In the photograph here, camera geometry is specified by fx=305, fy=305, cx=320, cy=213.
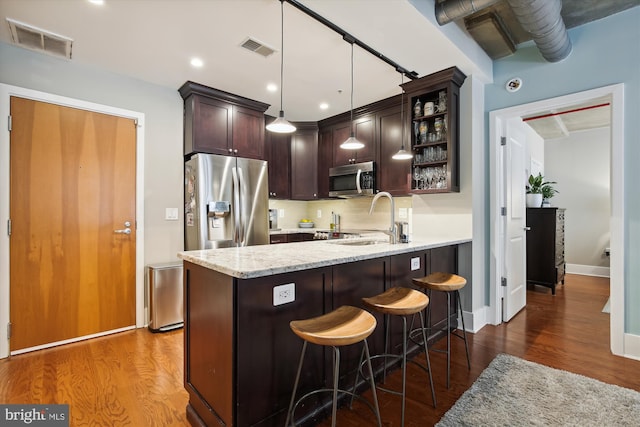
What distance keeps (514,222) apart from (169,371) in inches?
142

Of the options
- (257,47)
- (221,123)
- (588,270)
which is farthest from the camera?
(588,270)

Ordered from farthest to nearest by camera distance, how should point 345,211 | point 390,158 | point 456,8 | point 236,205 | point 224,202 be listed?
point 345,211 < point 390,158 < point 236,205 < point 224,202 < point 456,8

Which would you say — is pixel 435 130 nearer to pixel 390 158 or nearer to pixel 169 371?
pixel 390 158

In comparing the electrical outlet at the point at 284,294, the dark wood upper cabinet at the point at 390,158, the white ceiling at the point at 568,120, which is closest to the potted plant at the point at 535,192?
the white ceiling at the point at 568,120

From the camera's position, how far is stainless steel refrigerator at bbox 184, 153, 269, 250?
10.6ft

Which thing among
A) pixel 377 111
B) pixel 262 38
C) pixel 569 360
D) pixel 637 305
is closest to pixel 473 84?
pixel 377 111

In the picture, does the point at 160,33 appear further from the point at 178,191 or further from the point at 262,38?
the point at 178,191

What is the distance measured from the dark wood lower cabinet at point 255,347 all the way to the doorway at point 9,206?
173 cm

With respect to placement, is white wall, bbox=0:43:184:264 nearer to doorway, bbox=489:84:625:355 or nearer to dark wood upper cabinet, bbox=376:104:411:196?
dark wood upper cabinet, bbox=376:104:411:196

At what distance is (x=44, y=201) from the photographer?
266 cm

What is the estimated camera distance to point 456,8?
7.08 feet

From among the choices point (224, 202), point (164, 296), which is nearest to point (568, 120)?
point (224, 202)

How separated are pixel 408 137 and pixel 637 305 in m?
2.35

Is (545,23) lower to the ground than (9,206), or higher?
higher
